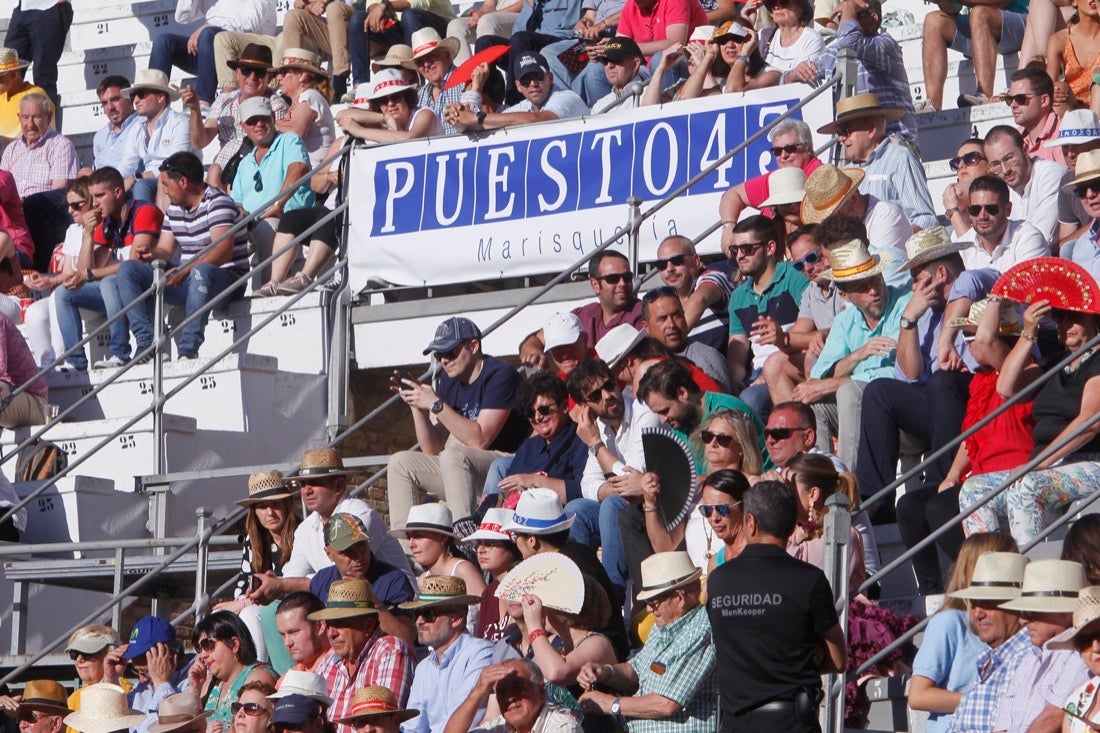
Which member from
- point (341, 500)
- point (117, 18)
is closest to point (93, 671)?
point (341, 500)

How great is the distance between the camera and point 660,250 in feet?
37.9

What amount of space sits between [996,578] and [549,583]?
1.77 metres

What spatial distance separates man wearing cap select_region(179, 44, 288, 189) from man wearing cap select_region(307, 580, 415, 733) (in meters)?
6.60

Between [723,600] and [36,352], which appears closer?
[723,600]

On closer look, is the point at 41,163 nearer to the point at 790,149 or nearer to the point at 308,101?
the point at 308,101

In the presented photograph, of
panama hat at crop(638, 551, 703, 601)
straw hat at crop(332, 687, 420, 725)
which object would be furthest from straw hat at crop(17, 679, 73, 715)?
panama hat at crop(638, 551, 703, 601)

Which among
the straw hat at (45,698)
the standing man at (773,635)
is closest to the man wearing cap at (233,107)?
the straw hat at (45,698)

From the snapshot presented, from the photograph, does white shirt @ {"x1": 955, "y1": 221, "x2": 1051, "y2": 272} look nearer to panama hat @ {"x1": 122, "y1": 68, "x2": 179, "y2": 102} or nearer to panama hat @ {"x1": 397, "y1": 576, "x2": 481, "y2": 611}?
panama hat @ {"x1": 397, "y1": 576, "x2": 481, "y2": 611}

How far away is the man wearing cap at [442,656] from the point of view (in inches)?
345

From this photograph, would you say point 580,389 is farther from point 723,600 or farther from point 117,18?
point 117,18

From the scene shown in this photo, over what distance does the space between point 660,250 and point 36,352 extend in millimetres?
4833

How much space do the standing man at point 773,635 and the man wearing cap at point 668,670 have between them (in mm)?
580

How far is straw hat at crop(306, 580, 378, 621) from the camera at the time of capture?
9289 mm

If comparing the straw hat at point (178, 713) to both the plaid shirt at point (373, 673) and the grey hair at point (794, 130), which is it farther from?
the grey hair at point (794, 130)
